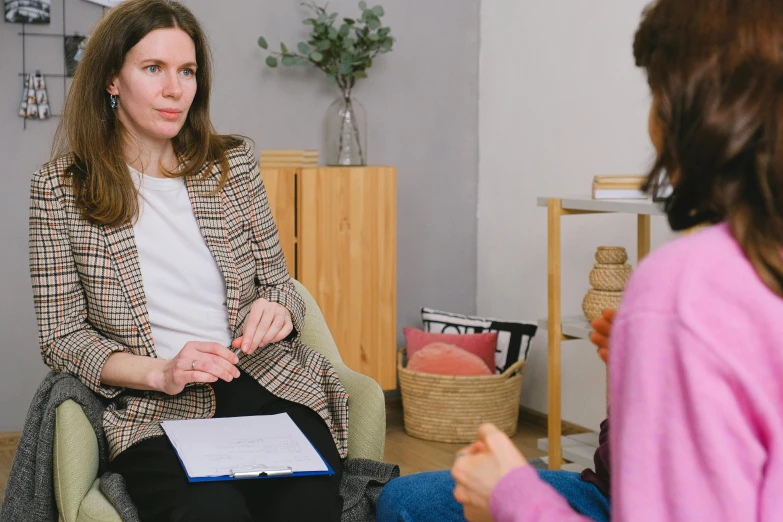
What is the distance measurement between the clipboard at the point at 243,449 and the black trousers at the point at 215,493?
0.07 ft

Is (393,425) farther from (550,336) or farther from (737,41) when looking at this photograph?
(737,41)

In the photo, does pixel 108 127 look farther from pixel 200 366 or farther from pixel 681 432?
pixel 681 432

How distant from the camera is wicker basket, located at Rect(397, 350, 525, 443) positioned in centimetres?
308

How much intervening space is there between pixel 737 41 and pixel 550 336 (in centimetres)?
204

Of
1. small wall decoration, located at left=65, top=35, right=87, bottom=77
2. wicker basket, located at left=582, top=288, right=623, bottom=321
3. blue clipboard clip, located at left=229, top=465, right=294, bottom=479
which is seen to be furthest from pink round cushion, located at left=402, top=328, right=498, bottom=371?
blue clipboard clip, located at left=229, top=465, right=294, bottom=479

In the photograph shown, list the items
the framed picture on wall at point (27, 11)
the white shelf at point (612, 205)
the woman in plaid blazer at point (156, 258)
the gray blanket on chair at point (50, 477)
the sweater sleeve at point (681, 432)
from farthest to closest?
the framed picture on wall at point (27, 11), the white shelf at point (612, 205), the woman in plaid blazer at point (156, 258), the gray blanket on chair at point (50, 477), the sweater sleeve at point (681, 432)

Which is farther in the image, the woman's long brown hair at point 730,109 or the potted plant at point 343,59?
the potted plant at point 343,59

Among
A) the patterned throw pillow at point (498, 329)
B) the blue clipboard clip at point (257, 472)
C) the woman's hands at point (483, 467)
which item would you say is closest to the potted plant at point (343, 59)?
the patterned throw pillow at point (498, 329)

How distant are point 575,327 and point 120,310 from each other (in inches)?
56.8

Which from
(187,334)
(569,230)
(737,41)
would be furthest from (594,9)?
(737,41)

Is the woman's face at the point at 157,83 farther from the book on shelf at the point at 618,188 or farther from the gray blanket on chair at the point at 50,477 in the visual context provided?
the book on shelf at the point at 618,188

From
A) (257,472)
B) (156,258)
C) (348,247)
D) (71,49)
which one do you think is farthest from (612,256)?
(71,49)

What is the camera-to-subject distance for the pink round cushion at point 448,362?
3121 millimetres

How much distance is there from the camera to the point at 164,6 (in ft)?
5.48
